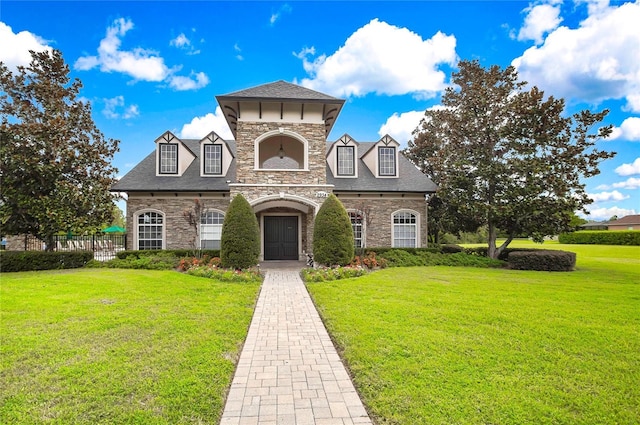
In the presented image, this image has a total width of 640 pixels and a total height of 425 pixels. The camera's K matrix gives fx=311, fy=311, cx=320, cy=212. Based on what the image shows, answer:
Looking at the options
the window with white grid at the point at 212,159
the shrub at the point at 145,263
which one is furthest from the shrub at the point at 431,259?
the window with white grid at the point at 212,159

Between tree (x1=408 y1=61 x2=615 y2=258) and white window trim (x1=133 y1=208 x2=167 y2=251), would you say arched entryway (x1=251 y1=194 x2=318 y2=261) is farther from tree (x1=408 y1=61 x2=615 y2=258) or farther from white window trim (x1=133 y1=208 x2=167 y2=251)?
tree (x1=408 y1=61 x2=615 y2=258)

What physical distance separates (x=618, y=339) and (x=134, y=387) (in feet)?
24.0

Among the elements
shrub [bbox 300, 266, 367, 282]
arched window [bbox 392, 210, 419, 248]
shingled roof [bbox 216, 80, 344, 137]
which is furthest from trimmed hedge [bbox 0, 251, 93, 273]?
arched window [bbox 392, 210, 419, 248]

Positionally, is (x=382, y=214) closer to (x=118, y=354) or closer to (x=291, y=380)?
(x=291, y=380)

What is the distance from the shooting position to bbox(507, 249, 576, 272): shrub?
14188 millimetres

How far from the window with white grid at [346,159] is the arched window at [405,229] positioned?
3.65 m

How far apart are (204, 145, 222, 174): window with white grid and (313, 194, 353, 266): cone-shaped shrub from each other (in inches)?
308

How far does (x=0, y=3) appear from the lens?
33.0 ft

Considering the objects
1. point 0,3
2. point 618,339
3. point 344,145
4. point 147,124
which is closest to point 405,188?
point 344,145

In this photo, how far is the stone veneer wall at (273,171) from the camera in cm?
1446

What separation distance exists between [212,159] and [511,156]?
1608cm

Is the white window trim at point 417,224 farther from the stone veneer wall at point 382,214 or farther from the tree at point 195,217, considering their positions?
the tree at point 195,217

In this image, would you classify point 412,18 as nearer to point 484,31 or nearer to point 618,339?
point 484,31

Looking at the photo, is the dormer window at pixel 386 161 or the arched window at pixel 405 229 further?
the dormer window at pixel 386 161
